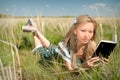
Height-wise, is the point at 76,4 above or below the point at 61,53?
above

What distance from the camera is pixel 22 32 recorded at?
194cm

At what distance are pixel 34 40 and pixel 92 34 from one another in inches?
11.0

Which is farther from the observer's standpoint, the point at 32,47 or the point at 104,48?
the point at 32,47

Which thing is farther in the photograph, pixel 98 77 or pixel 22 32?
pixel 22 32

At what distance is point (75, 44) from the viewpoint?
6.18 feet

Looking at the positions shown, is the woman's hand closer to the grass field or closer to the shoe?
the grass field

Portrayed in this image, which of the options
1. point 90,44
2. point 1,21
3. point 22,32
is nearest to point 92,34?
point 90,44

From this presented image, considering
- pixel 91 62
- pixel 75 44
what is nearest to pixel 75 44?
pixel 75 44

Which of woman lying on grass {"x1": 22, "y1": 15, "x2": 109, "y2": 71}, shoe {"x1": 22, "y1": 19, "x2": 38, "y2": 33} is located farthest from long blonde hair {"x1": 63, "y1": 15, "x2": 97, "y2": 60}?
shoe {"x1": 22, "y1": 19, "x2": 38, "y2": 33}

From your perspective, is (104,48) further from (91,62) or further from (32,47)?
(32,47)

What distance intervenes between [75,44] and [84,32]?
0.08 m

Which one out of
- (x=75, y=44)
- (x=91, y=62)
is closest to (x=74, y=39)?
(x=75, y=44)

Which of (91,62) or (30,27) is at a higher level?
(30,27)

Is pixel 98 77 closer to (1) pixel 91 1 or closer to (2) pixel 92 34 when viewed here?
(2) pixel 92 34
